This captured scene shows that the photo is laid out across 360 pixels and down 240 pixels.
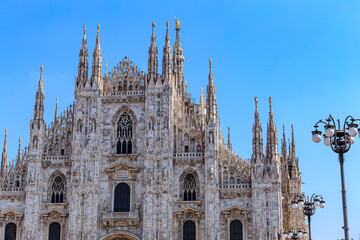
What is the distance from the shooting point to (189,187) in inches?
1796

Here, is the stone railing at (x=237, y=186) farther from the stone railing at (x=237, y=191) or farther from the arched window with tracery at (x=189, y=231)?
the arched window with tracery at (x=189, y=231)

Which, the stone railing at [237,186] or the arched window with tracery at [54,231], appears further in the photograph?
the arched window with tracery at [54,231]

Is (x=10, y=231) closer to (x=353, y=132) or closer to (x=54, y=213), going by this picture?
(x=54, y=213)

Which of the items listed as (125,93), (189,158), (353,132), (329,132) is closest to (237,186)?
(189,158)

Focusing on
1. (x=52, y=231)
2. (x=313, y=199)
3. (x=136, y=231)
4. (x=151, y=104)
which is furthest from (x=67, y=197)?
(x=313, y=199)

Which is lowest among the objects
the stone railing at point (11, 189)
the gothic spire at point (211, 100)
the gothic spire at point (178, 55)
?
the stone railing at point (11, 189)

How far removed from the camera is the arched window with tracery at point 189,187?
149ft

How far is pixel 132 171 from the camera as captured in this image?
46406mm

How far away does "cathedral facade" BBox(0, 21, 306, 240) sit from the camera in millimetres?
44406

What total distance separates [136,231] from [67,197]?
20.8 feet

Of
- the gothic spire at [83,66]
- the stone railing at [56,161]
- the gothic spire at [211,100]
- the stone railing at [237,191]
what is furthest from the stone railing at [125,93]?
the stone railing at [237,191]

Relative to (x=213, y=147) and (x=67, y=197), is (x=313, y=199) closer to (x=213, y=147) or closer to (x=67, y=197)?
(x=213, y=147)

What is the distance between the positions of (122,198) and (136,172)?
2.36 m

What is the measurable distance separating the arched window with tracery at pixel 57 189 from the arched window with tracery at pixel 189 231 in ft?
33.9
